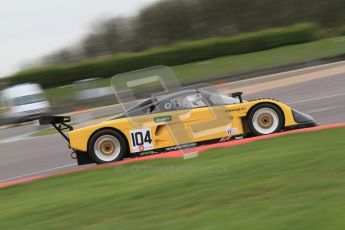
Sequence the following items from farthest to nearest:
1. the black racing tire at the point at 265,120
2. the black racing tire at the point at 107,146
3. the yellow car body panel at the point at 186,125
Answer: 1. the black racing tire at the point at 107,146
2. the black racing tire at the point at 265,120
3. the yellow car body panel at the point at 186,125

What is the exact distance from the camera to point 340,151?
21.7ft

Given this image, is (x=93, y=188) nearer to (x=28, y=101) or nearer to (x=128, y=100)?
(x=128, y=100)

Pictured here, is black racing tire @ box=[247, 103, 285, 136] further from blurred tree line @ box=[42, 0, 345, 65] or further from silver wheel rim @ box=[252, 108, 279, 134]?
blurred tree line @ box=[42, 0, 345, 65]

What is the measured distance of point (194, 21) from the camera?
155ft

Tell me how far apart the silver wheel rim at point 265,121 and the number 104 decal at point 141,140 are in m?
1.95

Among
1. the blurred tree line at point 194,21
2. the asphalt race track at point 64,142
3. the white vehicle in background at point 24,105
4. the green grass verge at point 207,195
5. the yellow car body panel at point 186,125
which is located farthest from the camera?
the blurred tree line at point 194,21

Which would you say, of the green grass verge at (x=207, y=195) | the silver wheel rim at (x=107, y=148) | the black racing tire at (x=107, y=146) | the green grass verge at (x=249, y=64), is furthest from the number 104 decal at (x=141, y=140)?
the green grass verge at (x=249, y=64)

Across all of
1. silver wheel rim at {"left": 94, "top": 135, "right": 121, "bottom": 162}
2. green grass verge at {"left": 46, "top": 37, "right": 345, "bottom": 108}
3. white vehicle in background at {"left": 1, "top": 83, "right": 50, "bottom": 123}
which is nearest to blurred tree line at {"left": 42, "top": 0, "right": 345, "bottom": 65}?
green grass verge at {"left": 46, "top": 37, "right": 345, "bottom": 108}

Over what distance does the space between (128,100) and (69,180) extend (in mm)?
1938

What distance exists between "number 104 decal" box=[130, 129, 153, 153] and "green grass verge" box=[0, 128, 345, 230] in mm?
1656

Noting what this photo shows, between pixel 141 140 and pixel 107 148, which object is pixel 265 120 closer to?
pixel 141 140

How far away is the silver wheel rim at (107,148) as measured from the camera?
977 centimetres

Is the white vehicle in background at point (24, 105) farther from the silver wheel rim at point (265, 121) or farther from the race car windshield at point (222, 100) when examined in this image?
the silver wheel rim at point (265, 121)

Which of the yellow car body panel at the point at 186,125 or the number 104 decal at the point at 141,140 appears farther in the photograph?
the number 104 decal at the point at 141,140
